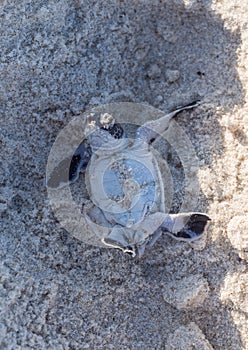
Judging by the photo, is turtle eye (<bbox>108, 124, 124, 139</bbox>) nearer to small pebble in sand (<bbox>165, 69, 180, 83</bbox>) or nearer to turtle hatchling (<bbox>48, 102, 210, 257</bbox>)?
turtle hatchling (<bbox>48, 102, 210, 257</bbox>)

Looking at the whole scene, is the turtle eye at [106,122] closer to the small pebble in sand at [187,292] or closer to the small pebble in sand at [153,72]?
the small pebble in sand at [153,72]

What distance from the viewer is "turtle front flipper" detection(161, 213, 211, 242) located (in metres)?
1.32

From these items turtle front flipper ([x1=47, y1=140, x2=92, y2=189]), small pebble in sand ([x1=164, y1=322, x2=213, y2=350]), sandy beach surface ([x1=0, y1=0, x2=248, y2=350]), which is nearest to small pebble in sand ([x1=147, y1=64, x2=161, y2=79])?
sandy beach surface ([x1=0, y1=0, x2=248, y2=350])

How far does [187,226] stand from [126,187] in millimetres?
215

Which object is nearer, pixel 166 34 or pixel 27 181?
pixel 27 181

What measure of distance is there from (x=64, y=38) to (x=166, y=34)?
0.36 metres

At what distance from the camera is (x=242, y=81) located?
59.1 inches

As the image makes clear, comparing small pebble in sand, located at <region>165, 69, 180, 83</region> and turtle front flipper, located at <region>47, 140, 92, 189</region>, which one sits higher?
small pebble in sand, located at <region>165, 69, 180, 83</region>

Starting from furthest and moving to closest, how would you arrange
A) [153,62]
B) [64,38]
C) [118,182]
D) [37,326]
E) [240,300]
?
[153,62] → [64,38] → [118,182] → [240,300] → [37,326]

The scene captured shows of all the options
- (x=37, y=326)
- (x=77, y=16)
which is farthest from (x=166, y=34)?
(x=37, y=326)

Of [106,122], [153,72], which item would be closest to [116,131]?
[106,122]

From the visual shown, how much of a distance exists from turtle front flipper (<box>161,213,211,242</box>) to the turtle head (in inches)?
11.9

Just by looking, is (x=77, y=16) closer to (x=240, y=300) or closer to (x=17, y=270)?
(x=17, y=270)

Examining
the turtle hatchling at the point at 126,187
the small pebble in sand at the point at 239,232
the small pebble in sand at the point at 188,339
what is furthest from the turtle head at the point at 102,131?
the small pebble in sand at the point at 188,339
